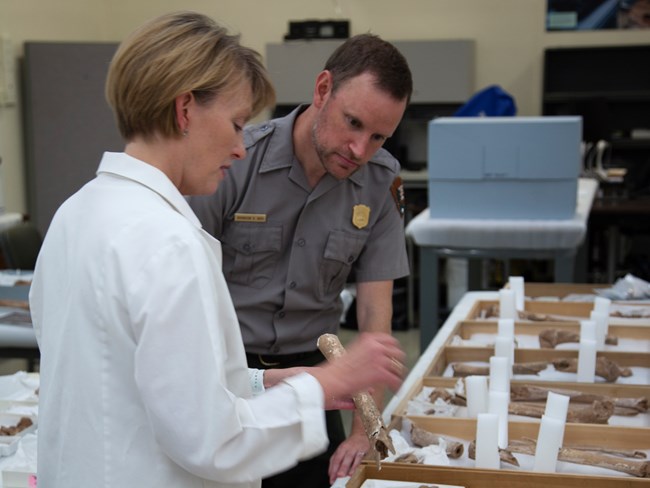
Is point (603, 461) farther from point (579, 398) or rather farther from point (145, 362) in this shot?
point (145, 362)

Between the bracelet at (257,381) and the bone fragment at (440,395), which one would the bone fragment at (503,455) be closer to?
the bone fragment at (440,395)

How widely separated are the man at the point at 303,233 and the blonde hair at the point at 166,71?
720mm

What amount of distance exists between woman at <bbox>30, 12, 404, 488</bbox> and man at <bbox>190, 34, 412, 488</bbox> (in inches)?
28.9

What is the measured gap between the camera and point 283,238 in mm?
1921

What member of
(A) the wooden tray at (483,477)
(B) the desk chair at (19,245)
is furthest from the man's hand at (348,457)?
(B) the desk chair at (19,245)

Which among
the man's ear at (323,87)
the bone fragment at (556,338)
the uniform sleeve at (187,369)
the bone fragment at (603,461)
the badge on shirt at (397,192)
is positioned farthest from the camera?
the bone fragment at (556,338)

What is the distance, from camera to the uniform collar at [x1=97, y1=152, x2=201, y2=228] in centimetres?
104

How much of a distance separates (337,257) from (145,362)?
1.03 m

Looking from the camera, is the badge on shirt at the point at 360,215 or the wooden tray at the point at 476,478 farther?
the badge on shirt at the point at 360,215

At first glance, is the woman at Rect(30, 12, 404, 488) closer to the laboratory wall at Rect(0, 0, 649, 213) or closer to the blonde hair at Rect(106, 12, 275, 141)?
the blonde hair at Rect(106, 12, 275, 141)

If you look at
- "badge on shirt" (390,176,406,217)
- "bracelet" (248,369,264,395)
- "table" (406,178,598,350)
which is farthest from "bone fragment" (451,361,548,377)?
"table" (406,178,598,350)

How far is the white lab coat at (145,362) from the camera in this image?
0.94 meters

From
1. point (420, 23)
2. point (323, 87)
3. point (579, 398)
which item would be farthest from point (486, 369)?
point (420, 23)

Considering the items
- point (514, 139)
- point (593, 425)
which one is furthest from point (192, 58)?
point (514, 139)
